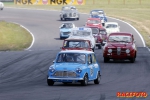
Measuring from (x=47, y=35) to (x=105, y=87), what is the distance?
37301 millimetres

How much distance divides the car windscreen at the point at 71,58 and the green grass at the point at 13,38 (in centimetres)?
2318

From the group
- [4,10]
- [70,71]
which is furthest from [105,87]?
[4,10]

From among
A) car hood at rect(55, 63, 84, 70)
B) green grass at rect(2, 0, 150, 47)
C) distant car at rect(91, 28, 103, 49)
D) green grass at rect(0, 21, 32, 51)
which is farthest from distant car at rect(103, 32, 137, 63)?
green grass at rect(2, 0, 150, 47)

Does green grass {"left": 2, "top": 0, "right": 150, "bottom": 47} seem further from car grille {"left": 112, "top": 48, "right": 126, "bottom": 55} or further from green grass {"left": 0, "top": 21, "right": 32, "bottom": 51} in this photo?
car grille {"left": 112, "top": 48, "right": 126, "bottom": 55}

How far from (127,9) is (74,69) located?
7092cm

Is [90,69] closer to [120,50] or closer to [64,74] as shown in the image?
[64,74]

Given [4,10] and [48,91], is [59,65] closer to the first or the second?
[48,91]

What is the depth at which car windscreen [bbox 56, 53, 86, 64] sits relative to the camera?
67.3 ft

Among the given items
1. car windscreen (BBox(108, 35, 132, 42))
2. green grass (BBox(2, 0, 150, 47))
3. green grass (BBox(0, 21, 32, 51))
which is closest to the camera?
car windscreen (BBox(108, 35, 132, 42))

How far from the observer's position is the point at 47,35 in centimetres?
5678

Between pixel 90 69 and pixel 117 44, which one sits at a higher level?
pixel 90 69

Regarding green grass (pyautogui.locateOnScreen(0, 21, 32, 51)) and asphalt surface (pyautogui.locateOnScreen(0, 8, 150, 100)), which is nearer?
asphalt surface (pyautogui.locateOnScreen(0, 8, 150, 100))

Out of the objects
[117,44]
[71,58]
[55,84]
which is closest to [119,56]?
[117,44]

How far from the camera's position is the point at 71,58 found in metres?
20.6
